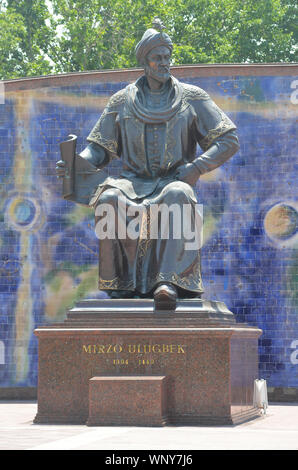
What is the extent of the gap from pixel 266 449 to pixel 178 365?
227 centimetres

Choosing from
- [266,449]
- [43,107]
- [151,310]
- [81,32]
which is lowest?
[266,449]

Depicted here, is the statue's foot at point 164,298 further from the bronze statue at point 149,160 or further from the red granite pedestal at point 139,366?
the bronze statue at point 149,160

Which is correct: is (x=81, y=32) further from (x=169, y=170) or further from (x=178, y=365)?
(x=178, y=365)

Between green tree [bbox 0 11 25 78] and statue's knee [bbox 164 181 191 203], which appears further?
green tree [bbox 0 11 25 78]

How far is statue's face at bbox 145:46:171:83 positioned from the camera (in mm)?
10664

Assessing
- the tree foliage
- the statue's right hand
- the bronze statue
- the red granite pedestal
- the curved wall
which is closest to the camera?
the red granite pedestal

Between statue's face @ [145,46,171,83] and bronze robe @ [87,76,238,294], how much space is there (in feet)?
0.46

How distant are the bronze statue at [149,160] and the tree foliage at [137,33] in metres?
17.0

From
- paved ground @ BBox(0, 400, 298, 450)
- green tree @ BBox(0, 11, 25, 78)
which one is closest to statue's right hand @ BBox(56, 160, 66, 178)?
paved ground @ BBox(0, 400, 298, 450)

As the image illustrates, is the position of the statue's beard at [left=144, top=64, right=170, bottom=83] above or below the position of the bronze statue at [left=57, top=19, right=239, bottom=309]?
above

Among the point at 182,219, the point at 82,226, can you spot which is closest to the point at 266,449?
the point at 182,219

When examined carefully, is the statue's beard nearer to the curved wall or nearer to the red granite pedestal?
the red granite pedestal

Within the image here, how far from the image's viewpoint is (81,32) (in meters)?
28.7

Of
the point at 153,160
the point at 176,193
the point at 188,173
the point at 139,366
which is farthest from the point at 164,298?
the point at 153,160
